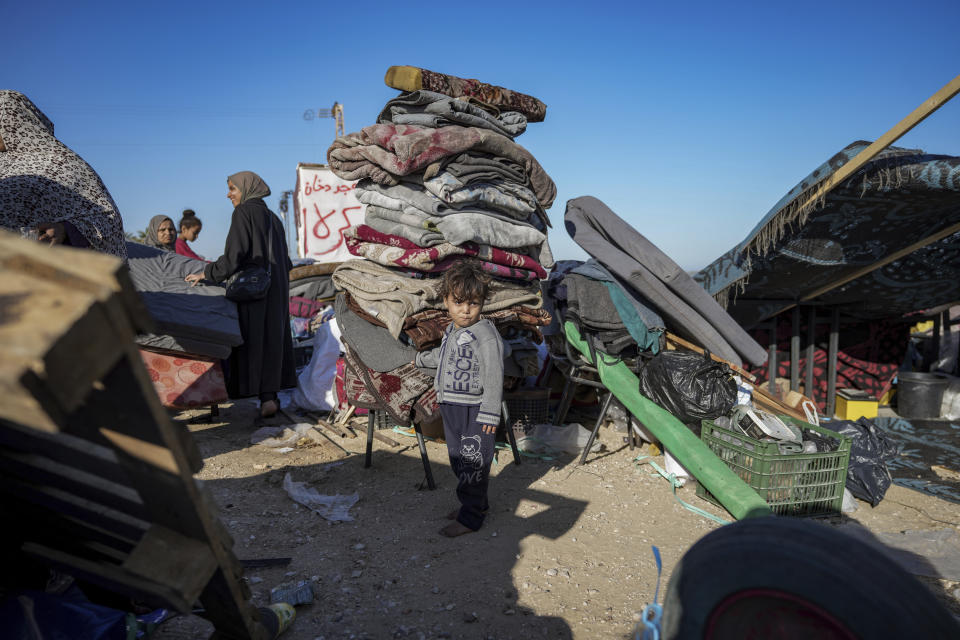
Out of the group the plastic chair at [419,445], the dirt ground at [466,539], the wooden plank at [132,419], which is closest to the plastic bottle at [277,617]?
the dirt ground at [466,539]

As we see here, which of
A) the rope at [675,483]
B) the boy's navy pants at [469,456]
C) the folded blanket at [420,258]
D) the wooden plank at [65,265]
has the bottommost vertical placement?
the rope at [675,483]

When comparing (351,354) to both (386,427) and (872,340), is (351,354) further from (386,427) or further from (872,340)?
(872,340)

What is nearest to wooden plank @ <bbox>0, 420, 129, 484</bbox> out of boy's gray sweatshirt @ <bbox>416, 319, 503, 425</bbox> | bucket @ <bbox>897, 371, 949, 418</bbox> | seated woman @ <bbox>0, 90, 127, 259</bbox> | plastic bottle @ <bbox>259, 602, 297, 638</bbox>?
plastic bottle @ <bbox>259, 602, 297, 638</bbox>

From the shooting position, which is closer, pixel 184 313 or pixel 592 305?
pixel 592 305

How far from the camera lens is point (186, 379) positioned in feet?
15.4

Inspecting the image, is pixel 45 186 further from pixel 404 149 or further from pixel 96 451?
pixel 96 451

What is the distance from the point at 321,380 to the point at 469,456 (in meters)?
2.90

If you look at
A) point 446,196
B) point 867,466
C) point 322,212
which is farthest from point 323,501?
point 322,212

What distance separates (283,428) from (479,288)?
9.40ft

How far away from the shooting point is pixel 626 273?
4.09m

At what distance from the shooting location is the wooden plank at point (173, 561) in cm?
114

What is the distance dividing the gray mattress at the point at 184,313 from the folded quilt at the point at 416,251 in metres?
1.46

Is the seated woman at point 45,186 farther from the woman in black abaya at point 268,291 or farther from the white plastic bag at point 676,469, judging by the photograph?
the white plastic bag at point 676,469

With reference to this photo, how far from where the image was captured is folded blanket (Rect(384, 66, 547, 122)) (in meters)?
3.87
